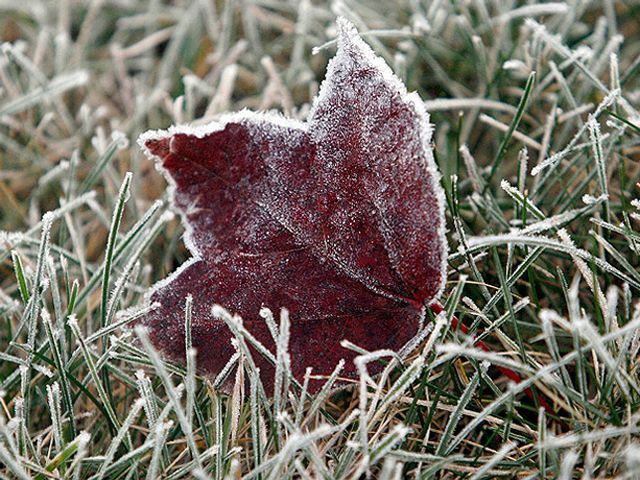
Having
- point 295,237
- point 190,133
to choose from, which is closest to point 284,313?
point 295,237

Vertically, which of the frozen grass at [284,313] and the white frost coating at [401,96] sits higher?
the white frost coating at [401,96]

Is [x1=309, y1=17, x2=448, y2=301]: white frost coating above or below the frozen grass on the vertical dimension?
above

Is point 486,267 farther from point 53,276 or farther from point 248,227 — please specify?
point 53,276

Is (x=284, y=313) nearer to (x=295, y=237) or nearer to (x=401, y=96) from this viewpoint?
(x=295, y=237)

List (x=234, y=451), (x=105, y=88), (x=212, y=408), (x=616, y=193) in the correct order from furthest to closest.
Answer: (x=105, y=88)
(x=616, y=193)
(x=212, y=408)
(x=234, y=451)

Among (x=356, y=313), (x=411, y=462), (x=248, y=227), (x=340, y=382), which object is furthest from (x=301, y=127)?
(x=411, y=462)
